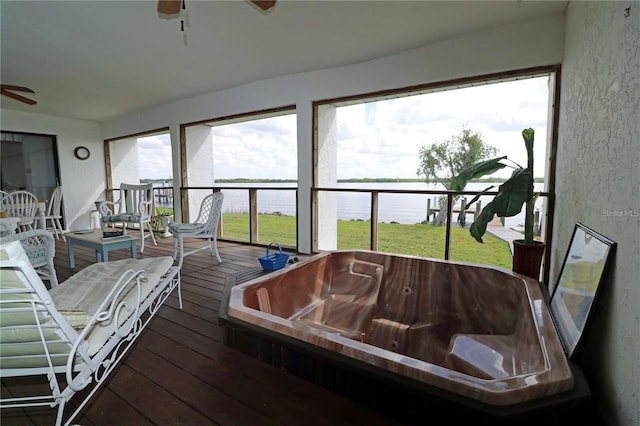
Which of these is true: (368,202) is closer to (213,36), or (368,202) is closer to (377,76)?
(377,76)

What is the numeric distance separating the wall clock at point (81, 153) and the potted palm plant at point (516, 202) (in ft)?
25.1

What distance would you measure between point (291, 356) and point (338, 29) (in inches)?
110

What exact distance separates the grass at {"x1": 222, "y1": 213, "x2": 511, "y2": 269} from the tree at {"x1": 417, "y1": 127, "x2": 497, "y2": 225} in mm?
936

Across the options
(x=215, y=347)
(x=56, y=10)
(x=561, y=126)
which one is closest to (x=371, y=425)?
(x=215, y=347)

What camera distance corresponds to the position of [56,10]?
8.01ft

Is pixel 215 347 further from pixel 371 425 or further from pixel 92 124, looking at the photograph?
pixel 92 124

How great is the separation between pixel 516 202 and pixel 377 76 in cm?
220

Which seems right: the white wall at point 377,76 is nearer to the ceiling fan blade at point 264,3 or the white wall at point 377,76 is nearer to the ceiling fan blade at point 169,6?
the ceiling fan blade at point 264,3

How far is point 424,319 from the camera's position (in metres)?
2.38

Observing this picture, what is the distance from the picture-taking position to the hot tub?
3.61 ft

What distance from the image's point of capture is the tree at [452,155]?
4793 millimetres

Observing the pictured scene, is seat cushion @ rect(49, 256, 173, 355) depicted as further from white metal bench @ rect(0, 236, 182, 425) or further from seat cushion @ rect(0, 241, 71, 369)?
seat cushion @ rect(0, 241, 71, 369)

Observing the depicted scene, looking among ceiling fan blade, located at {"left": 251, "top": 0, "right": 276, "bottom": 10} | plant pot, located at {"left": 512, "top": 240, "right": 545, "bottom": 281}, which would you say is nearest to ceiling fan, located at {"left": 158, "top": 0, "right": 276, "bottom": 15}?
ceiling fan blade, located at {"left": 251, "top": 0, "right": 276, "bottom": 10}

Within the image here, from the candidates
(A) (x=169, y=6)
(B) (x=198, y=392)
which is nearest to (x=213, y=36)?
(A) (x=169, y=6)
